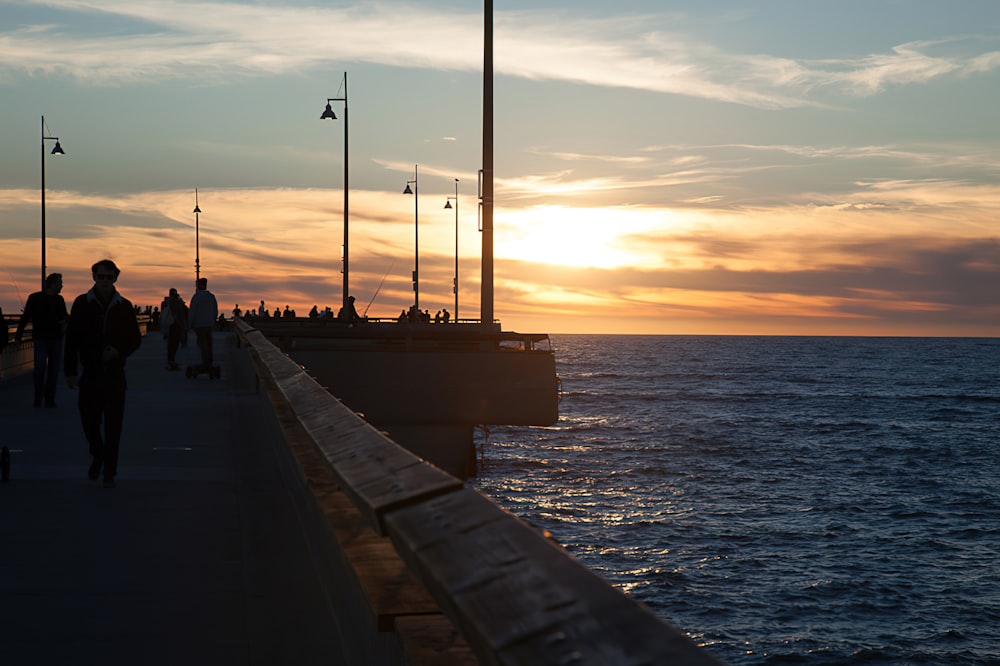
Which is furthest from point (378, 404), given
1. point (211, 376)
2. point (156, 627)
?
point (156, 627)

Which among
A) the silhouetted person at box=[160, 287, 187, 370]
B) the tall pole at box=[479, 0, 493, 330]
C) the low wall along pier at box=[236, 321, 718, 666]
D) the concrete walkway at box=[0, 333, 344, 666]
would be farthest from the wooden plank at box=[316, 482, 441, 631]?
the silhouetted person at box=[160, 287, 187, 370]

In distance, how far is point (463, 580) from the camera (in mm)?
2592

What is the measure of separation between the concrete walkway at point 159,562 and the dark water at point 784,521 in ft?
35.1

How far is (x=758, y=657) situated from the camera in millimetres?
19922

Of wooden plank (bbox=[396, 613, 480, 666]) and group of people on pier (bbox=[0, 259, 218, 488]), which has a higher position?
group of people on pier (bbox=[0, 259, 218, 488])

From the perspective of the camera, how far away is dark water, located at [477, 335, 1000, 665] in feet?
73.3

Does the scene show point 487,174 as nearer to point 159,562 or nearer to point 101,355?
point 101,355

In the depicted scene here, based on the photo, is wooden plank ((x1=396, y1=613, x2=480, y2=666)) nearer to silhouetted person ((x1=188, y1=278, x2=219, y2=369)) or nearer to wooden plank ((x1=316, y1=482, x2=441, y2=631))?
wooden plank ((x1=316, y1=482, x2=441, y2=631))

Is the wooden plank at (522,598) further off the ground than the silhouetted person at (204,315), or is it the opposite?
the silhouetted person at (204,315)

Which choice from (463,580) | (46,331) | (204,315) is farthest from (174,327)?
(463,580)

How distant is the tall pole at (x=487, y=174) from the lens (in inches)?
1073

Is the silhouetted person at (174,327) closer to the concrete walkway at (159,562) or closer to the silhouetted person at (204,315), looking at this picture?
the silhouetted person at (204,315)

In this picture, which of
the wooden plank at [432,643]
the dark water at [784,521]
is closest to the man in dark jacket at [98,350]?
the wooden plank at [432,643]

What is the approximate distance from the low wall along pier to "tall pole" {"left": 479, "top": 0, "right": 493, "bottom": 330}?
21370 mm
